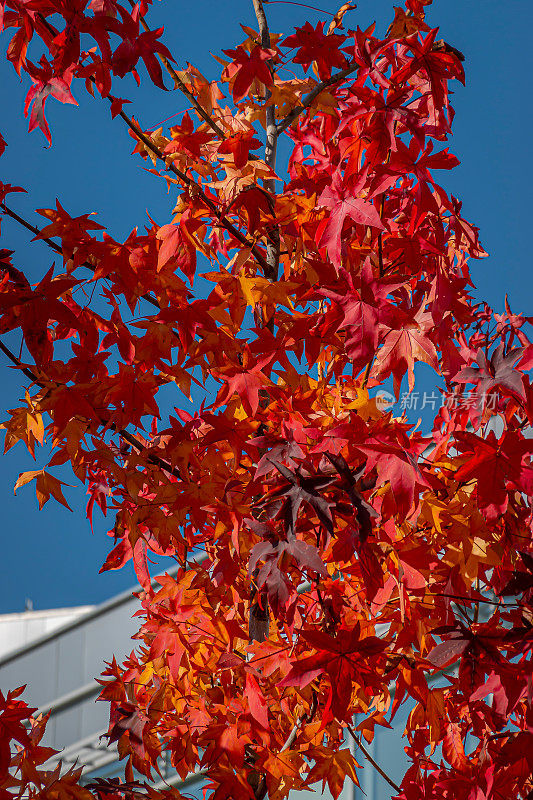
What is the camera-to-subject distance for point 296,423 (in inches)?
44.2

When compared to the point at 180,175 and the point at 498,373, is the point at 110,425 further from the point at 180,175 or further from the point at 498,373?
the point at 498,373

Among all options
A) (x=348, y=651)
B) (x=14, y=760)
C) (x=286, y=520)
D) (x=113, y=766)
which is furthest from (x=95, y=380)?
(x=113, y=766)

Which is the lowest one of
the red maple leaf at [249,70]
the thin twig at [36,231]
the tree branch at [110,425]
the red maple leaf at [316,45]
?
the tree branch at [110,425]

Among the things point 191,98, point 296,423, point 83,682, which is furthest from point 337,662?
point 83,682

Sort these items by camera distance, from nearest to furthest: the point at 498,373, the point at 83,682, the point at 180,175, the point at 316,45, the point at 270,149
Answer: the point at 498,373 < the point at 180,175 < the point at 316,45 < the point at 270,149 < the point at 83,682

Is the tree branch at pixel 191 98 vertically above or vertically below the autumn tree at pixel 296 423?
above

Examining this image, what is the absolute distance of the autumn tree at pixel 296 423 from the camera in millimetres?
965

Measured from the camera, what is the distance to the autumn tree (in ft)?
3.17

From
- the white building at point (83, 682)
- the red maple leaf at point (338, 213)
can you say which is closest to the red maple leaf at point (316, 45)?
the red maple leaf at point (338, 213)

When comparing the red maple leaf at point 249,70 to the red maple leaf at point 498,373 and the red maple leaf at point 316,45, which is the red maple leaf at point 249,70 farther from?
the red maple leaf at point 498,373

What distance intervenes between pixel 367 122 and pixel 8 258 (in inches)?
23.6

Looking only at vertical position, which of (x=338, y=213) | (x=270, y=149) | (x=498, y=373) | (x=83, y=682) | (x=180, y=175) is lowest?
(x=498, y=373)

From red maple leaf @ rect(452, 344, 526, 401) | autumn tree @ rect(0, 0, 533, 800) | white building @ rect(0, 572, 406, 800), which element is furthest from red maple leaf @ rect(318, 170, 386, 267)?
white building @ rect(0, 572, 406, 800)

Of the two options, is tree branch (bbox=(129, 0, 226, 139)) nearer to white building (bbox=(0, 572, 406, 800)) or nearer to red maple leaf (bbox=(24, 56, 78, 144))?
red maple leaf (bbox=(24, 56, 78, 144))
